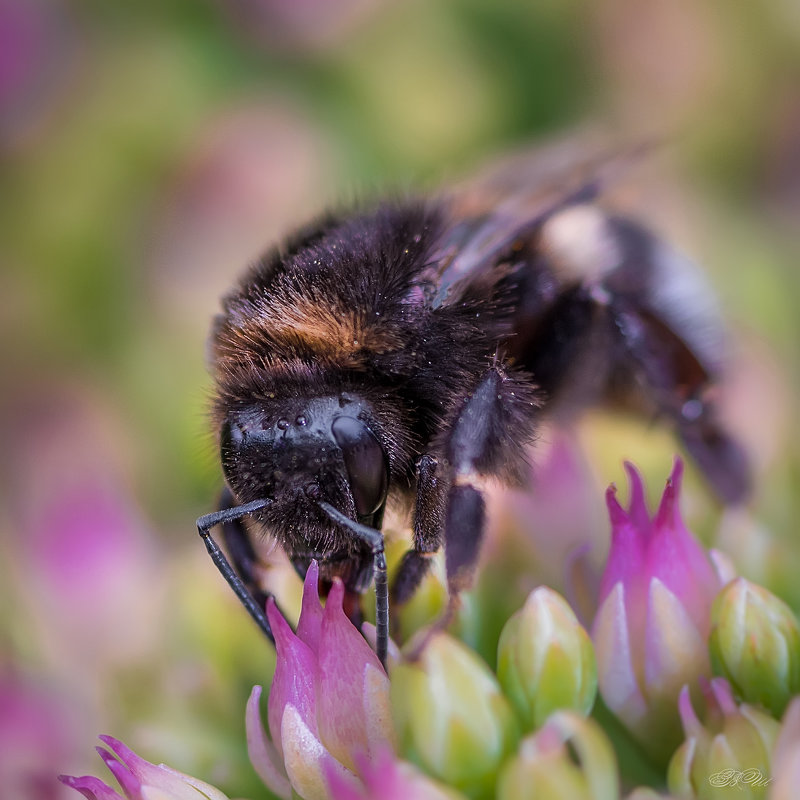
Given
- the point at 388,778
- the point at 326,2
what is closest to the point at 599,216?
the point at 388,778

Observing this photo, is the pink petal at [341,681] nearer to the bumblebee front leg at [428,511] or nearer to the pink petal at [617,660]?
the bumblebee front leg at [428,511]

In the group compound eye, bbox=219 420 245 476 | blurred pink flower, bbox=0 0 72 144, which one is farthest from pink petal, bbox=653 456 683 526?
blurred pink flower, bbox=0 0 72 144

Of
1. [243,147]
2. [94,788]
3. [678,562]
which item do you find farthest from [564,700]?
[243,147]

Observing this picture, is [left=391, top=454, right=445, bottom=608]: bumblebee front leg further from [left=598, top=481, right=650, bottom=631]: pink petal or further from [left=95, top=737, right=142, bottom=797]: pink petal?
[left=95, top=737, right=142, bottom=797]: pink petal

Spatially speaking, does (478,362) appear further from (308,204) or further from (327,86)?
(327,86)

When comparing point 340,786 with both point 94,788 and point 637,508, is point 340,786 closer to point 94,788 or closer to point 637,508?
point 94,788

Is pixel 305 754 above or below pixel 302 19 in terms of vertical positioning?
below
